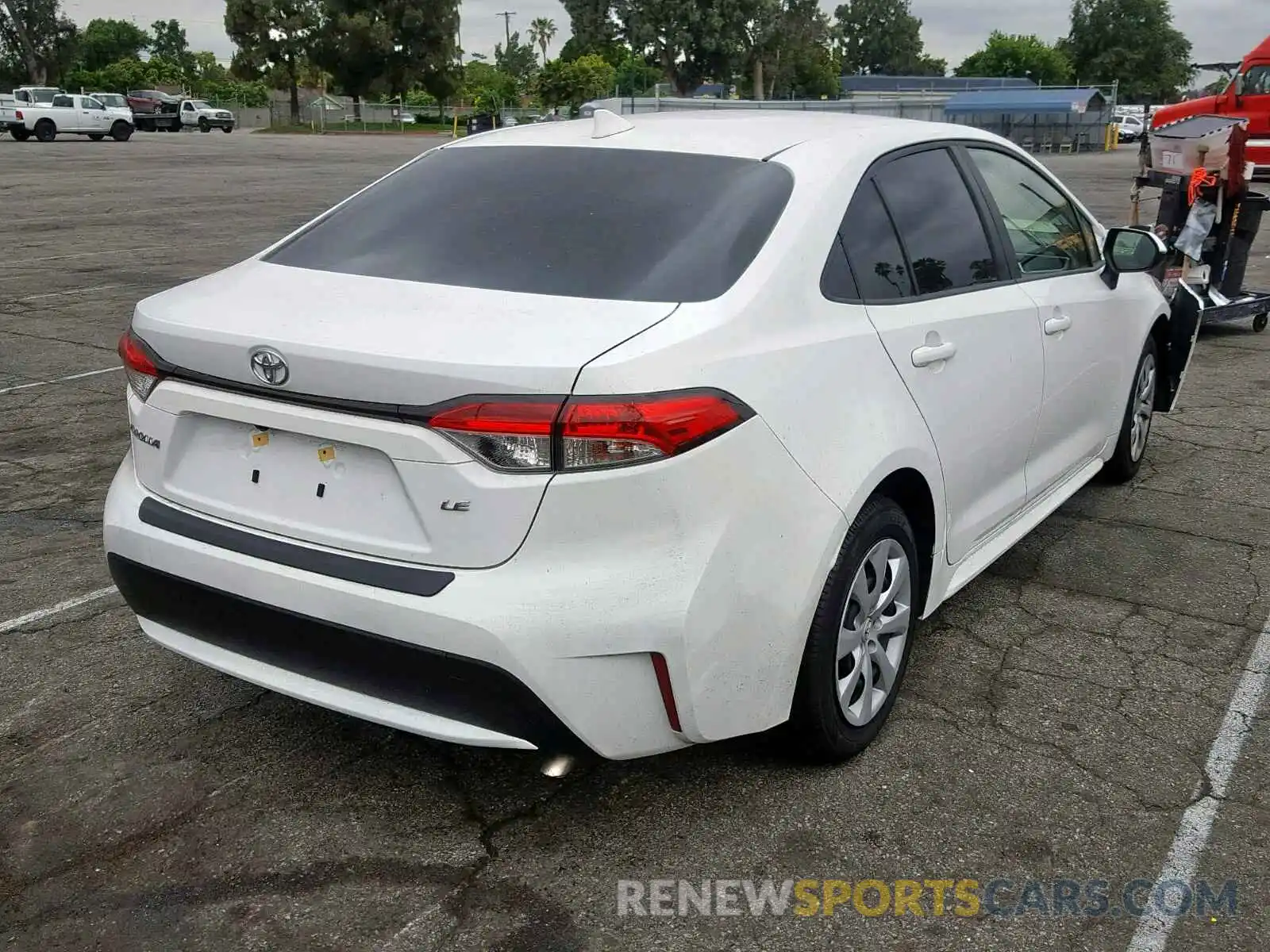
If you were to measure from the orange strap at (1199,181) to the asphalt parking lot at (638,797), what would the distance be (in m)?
5.31

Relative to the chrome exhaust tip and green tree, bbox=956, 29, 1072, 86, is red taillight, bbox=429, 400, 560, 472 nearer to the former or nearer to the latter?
the chrome exhaust tip

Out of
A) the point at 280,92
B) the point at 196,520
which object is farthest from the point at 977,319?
the point at 280,92

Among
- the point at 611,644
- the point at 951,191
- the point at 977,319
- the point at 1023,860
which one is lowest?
the point at 1023,860

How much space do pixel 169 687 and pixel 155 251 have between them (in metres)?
11.7

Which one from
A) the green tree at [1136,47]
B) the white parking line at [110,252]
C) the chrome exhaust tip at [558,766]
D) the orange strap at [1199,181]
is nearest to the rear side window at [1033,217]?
the chrome exhaust tip at [558,766]

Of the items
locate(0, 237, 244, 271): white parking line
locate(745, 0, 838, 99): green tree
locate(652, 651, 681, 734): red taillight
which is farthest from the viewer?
locate(745, 0, 838, 99): green tree

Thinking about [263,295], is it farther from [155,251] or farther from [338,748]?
[155,251]

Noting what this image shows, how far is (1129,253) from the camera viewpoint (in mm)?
4758

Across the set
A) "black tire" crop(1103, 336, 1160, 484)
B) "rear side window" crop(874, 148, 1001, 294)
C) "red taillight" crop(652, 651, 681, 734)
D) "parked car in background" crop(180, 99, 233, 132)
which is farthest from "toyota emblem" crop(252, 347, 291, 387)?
"parked car in background" crop(180, 99, 233, 132)

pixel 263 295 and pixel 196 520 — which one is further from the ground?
pixel 263 295

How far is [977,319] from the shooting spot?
368 centimetres

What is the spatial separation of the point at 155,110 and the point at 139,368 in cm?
6366

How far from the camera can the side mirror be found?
4.72 metres

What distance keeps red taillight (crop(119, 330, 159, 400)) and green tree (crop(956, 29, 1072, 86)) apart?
120m
